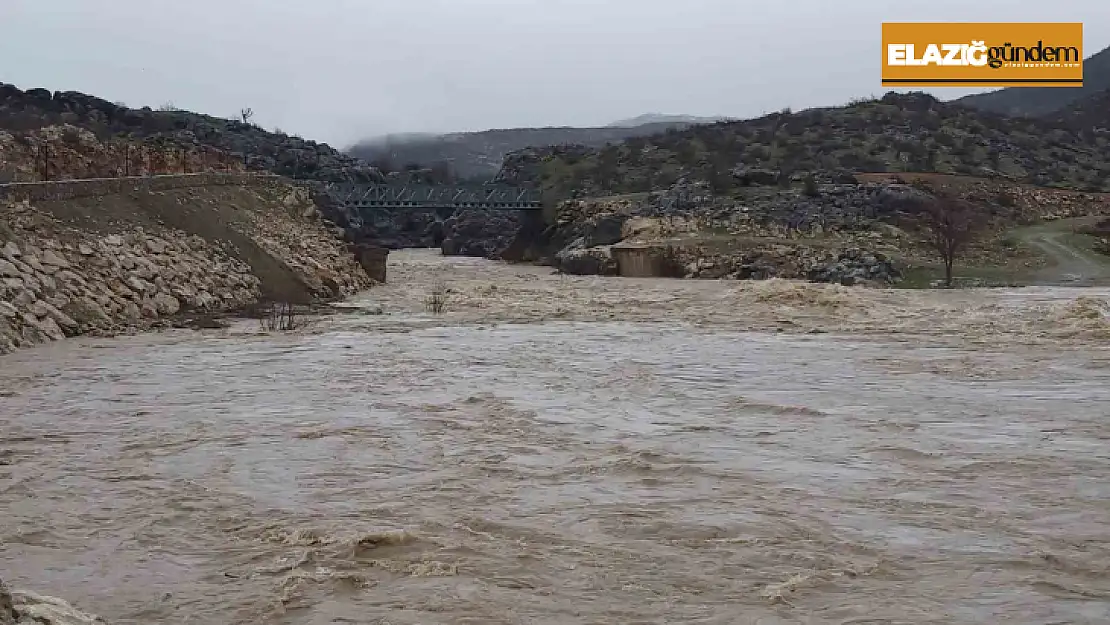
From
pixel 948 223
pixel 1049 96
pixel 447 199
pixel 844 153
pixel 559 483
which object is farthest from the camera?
pixel 1049 96

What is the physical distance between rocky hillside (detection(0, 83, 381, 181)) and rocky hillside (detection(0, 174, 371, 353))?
27182mm

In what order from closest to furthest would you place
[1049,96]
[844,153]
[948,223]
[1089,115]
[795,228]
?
[948,223] < [795,228] < [844,153] < [1089,115] < [1049,96]

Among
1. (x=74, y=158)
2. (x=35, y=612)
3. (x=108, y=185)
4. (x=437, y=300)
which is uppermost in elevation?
(x=74, y=158)

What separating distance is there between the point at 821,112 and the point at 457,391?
201 feet

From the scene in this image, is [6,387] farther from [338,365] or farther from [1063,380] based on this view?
[1063,380]

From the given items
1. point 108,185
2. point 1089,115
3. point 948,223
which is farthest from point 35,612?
point 1089,115

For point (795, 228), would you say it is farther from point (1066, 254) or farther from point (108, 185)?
point (108, 185)

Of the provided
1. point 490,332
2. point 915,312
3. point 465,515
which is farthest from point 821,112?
point 465,515

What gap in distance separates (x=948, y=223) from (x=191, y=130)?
53570 millimetres

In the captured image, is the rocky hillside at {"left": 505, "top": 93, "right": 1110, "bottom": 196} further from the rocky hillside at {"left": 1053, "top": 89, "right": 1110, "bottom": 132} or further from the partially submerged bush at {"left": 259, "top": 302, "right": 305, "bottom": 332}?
the partially submerged bush at {"left": 259, "top": 302, "right": 305, "bottom": 332}

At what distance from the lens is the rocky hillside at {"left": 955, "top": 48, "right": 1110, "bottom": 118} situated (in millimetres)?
111500

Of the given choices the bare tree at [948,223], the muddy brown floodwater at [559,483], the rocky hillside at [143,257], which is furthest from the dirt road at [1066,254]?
the rocky hillside at [143,257]

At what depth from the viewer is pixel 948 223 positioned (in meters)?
31.6

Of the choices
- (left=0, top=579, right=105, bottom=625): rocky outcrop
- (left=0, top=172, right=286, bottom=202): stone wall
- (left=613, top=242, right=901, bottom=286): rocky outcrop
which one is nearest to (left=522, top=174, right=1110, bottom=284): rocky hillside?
(left=613, top=242, right=901, bottom=286): rocky outcrop
